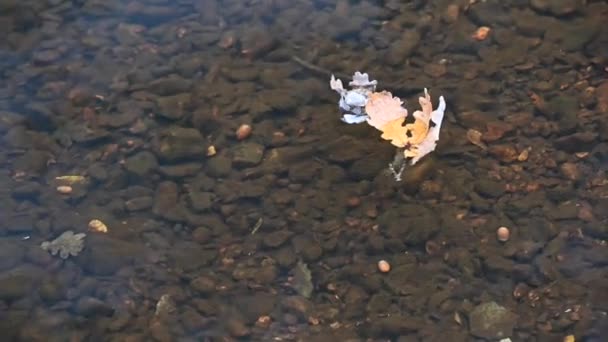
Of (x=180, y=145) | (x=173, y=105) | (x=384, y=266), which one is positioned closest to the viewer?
(x=384, y=266)

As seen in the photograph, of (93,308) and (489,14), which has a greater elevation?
(489,14)

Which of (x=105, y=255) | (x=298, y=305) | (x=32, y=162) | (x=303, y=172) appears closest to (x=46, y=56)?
(x=32, y=162)

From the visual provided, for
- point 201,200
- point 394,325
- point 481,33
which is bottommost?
point 394,325

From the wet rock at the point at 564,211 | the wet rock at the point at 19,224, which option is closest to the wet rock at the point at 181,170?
the wet rock at the point at 19,224

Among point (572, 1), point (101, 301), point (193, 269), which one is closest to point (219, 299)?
point (193, 269)

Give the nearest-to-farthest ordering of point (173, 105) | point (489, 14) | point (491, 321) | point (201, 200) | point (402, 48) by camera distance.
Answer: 1. point (491, 321)
2. point (201, 200)
3. point (173, 105)
4. point (402, 48)
5. point (489, 14)

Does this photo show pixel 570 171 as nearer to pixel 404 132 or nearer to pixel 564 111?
pixel 564 111
